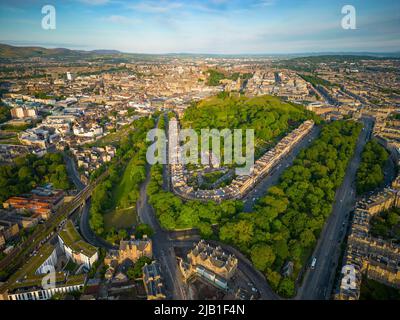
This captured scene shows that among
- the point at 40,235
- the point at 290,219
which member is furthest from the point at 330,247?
the point at 40,235

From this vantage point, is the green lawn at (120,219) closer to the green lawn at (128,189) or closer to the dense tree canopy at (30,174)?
the green lawn at (128,189)

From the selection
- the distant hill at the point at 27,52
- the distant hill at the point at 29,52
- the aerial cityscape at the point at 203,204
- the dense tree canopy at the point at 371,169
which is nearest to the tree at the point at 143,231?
the aerial cityscape at the point at 203,204

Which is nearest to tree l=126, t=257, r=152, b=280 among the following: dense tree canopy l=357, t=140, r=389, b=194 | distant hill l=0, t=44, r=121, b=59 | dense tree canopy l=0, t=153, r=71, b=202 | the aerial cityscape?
the aerial cityscape

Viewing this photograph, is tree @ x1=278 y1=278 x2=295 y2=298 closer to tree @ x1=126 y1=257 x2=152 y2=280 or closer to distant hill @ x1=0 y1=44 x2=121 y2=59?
tree @ x1=126 y1=257 x2=152 y2=280

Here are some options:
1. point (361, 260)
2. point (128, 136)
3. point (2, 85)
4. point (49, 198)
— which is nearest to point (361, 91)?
point (128, 136)

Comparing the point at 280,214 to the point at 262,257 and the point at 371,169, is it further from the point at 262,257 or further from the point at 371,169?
the point at 371,169
